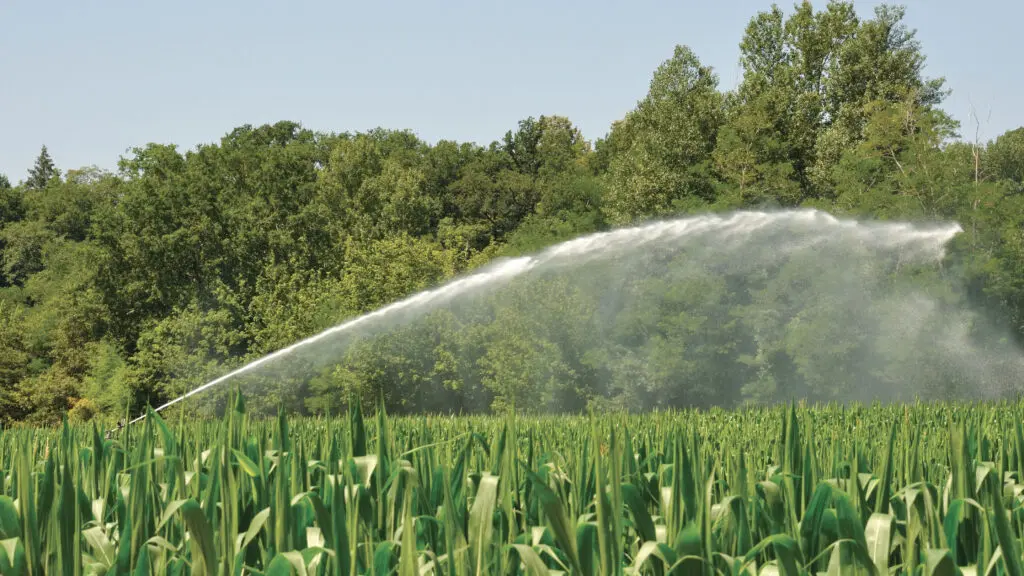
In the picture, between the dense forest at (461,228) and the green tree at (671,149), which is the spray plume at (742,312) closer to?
the dense forest at (461,228)

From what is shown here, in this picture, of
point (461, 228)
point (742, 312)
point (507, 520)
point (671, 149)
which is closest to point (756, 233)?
point (742, 312)

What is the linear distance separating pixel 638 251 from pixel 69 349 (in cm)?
3192

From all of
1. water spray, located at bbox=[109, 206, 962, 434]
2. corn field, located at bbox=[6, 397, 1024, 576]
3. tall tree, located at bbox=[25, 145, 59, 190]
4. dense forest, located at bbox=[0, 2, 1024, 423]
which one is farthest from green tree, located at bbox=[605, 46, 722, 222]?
tall tree, located at bbox=[25, 145, 59, 190]

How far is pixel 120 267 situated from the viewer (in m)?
50.7

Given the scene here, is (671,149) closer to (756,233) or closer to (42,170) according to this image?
(756,233)

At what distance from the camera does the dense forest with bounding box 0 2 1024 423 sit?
35.8 meters

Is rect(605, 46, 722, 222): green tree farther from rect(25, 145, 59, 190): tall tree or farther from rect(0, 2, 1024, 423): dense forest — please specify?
rect(25, 145, 59, 190): tall tree

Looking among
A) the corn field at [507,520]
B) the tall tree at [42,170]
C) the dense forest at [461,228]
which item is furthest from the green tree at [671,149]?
the tall tree at [42,170]

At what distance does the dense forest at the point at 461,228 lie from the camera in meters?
35.8

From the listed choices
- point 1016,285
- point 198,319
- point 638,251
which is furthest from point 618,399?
point 198,319

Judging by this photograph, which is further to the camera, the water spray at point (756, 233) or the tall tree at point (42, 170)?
the tall tree at point (42, 170)

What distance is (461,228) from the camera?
56.9 metres

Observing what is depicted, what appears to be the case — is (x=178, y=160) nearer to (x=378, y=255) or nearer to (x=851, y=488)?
(x=378, y=255)

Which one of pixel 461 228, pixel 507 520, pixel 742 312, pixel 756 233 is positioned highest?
pixel 461 228
